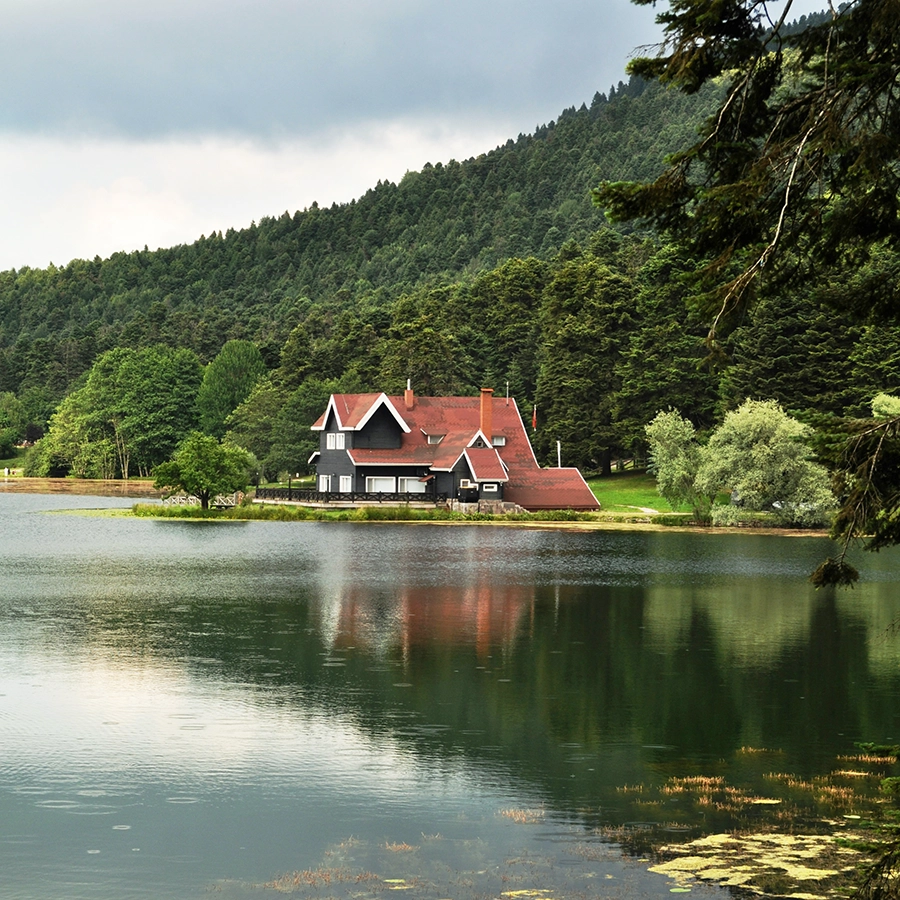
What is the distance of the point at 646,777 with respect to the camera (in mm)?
16578

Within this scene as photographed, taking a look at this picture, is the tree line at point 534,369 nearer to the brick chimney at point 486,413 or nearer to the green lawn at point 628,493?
the green lawn at point 628,493

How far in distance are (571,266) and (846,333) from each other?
30352mm

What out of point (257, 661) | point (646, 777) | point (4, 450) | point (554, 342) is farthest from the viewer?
point (4, 450)

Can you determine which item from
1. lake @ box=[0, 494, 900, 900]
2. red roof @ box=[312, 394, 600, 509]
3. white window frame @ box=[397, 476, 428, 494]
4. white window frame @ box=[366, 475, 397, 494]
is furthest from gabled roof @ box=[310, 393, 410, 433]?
lake @ box=[0, 494, 900, 900]

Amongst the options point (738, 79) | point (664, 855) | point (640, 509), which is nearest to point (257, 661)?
point (664, 855)

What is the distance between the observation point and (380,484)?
87.8 m

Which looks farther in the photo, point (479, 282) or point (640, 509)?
point (479, 282)

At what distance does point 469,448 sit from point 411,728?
213 ft

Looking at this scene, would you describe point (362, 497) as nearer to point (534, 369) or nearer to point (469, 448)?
point (469, 448)

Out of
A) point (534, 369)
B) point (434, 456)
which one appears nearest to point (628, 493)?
point (434, 456)

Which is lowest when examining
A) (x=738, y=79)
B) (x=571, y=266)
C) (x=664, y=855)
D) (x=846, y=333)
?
(x=664, y=855)

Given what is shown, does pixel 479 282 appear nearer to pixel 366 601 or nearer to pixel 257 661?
pixel 366 601

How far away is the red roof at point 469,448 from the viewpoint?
8362 cm

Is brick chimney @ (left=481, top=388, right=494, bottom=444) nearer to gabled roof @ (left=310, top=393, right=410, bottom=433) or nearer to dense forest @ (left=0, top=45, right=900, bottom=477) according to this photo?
gabled roof @ (left=310, top=393, right=410, bottom=433)
